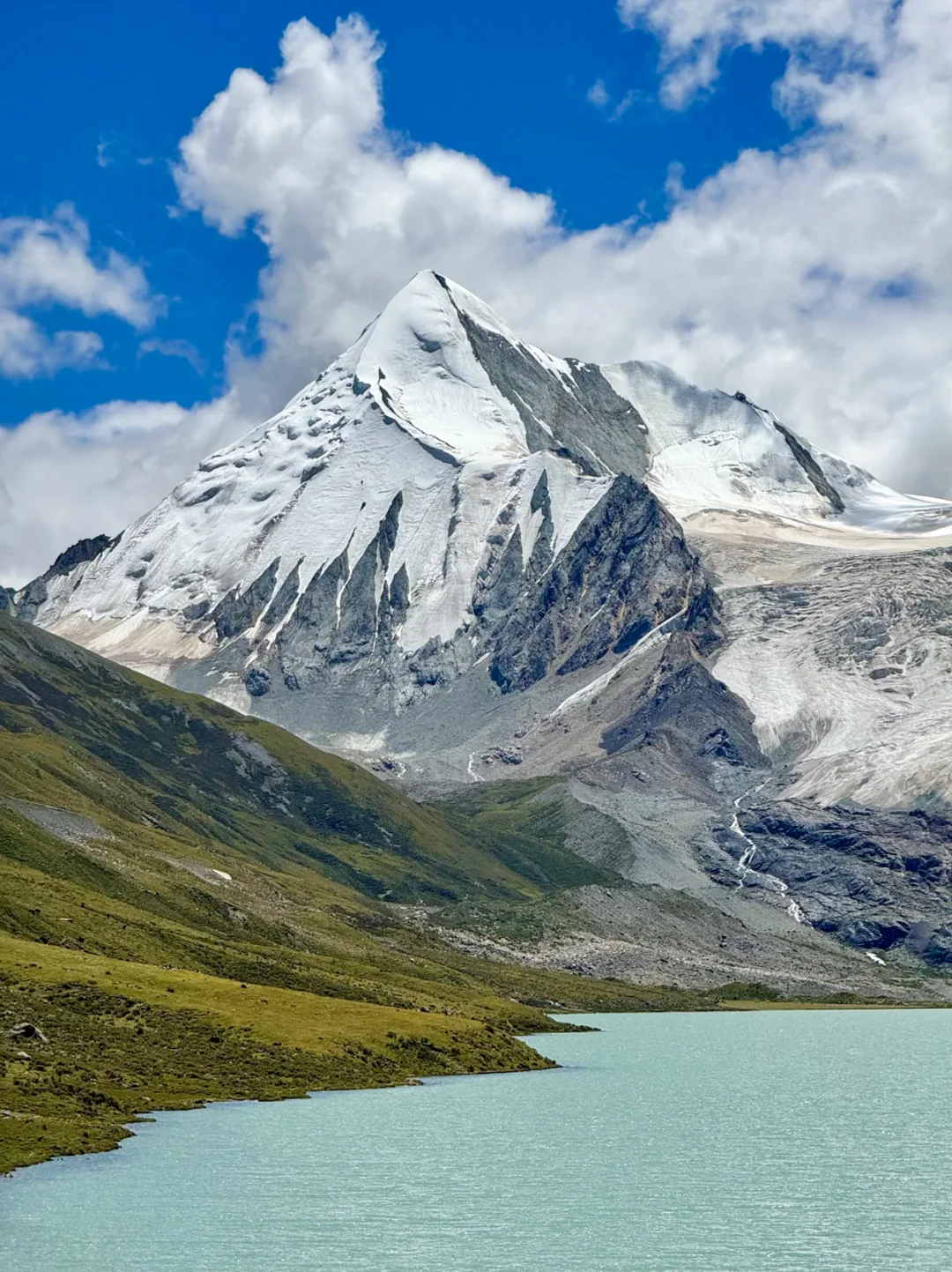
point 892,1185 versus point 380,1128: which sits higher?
point 892,1185

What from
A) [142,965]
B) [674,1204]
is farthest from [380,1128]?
[142,965]

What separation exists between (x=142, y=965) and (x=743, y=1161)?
80308 mm

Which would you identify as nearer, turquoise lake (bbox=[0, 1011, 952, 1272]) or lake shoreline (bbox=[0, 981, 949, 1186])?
turquoise lake (bbox=[0, 1011, 952, 1272])

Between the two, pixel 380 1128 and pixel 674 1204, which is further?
pixel 380 1128

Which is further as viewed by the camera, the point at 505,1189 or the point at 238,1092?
the point at 238,1092

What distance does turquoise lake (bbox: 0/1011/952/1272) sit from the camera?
235ft

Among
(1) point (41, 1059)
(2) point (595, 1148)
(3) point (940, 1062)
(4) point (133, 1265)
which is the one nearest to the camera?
(4) point (133, 1265)

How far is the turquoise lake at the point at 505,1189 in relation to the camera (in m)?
71.8

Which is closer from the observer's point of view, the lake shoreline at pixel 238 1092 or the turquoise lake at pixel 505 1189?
the turquoise lake at pixel 505 1189

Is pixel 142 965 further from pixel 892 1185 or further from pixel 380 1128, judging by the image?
pixel 892 1185

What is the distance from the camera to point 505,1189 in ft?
291

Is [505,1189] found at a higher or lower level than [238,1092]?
higher

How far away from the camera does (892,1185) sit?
88562 mm

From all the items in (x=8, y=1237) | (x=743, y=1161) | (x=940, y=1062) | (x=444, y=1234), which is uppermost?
(x=940, y=1062)
